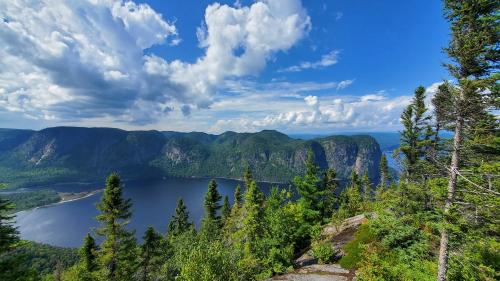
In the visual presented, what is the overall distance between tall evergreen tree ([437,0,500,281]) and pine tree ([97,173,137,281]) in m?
28.9

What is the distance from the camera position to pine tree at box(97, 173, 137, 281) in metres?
28.3

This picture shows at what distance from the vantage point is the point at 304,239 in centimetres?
3319

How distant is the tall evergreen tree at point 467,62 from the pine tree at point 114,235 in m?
28.9

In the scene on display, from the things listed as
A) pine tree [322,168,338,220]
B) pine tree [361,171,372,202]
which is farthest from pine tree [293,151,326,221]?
pine tree [361,171,372,202]

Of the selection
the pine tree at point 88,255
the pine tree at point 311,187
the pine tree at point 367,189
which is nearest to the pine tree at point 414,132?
the pine tree at point 311,187

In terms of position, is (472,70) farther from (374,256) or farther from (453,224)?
(374,256)

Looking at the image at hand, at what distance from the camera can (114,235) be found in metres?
28.4

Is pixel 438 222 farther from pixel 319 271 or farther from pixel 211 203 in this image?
pixel 211 203

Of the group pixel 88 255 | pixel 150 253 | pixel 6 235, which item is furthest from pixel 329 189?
pixel 6 235

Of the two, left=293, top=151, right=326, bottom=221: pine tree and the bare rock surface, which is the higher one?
left=293, top=151, right=326, bottom=221: pine tree

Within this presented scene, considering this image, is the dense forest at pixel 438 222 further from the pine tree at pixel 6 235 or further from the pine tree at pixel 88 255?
the pine tree at pixel 88 255

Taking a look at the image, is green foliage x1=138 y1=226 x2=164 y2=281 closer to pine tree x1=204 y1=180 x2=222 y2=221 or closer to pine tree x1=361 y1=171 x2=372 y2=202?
pine tree x1=204 y1=180 x2=222 y2=221

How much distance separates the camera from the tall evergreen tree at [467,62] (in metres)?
12.1

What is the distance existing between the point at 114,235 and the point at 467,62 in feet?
109
